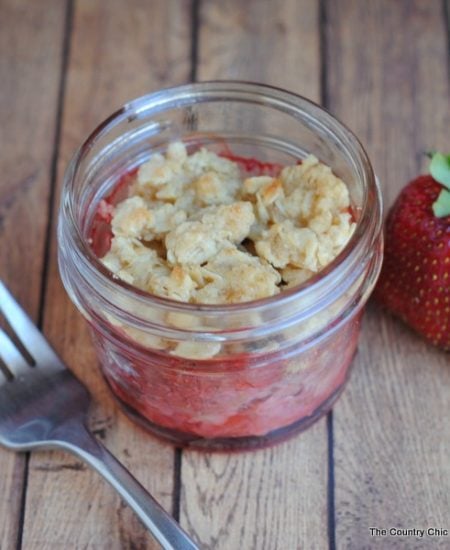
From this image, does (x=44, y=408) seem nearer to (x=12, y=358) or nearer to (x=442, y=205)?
(x=12, y=358)

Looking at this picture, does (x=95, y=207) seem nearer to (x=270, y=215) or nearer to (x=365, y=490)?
(x=270, y=215)

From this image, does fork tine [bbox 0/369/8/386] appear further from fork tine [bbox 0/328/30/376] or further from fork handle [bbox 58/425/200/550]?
fork handle [bbox 58/425/200/550]

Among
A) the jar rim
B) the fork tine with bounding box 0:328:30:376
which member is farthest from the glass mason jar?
the fork tine with bounding box 0:328:30:376

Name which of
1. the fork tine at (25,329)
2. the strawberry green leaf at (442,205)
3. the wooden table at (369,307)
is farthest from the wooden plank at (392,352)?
the fork tine at (25,329)

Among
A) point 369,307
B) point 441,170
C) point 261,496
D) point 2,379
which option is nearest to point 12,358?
Answer: point 2,379

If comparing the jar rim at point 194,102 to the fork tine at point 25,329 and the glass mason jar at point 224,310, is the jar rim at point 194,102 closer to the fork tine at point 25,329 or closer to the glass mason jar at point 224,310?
the glass mason jar at point 224,310

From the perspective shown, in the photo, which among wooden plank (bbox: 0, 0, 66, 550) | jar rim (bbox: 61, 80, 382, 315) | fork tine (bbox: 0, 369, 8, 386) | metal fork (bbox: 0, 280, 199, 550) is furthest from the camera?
wooden plank (bbox: 0, 0, 66, 550)
